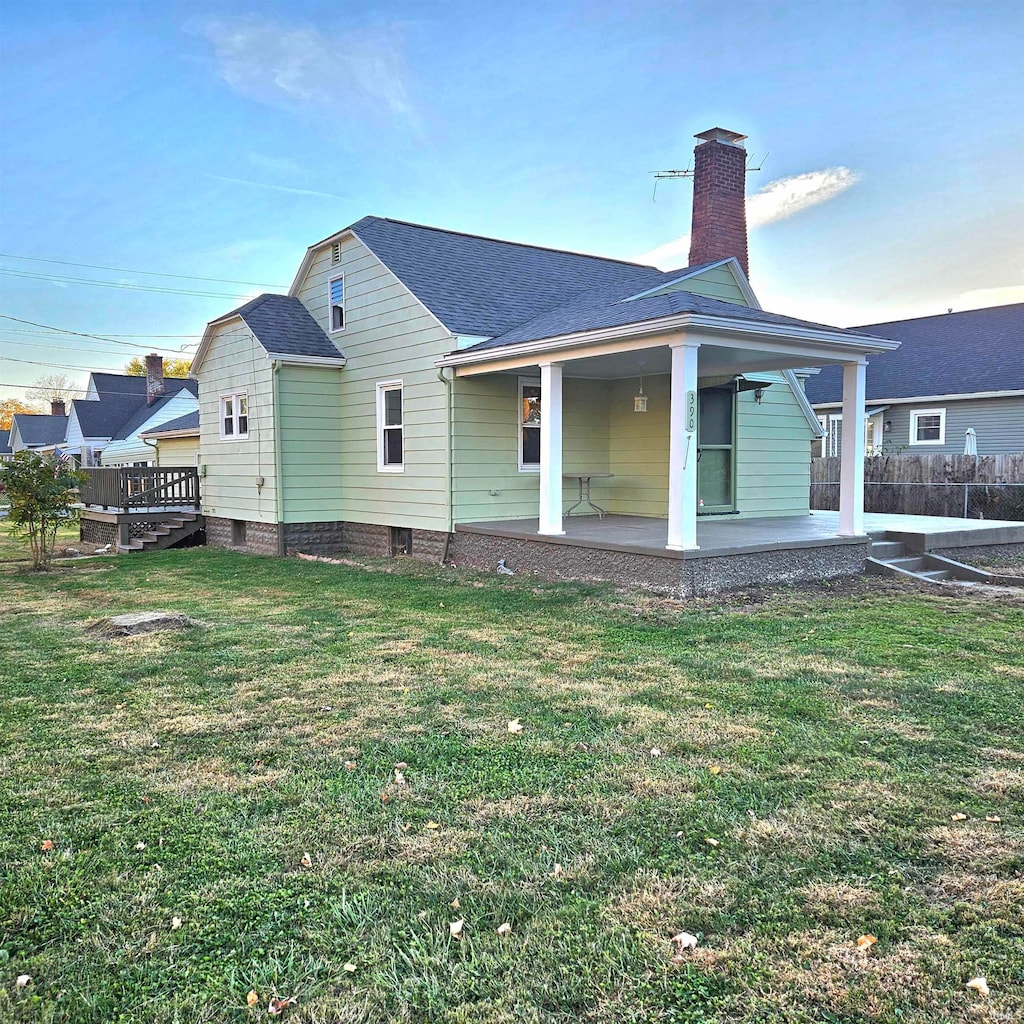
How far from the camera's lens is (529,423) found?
37.6ft

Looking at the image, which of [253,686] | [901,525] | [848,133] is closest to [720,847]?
[253,686]

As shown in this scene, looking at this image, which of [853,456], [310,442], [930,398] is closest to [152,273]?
[310,442]

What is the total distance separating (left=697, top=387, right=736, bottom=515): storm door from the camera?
1159 centimetres

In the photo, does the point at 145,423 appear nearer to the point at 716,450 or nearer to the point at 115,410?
the point at 115,410

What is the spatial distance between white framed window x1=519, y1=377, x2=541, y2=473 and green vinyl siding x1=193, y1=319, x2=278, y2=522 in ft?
13.9

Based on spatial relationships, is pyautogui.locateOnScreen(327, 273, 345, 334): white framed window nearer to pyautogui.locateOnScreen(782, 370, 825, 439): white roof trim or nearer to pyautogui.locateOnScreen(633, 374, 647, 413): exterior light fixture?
pyautogui.locateOnScreen(633, 374, 647, 413): exterior light fixture

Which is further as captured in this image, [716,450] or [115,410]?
[115,410]

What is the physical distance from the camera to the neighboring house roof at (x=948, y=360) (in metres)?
19.8

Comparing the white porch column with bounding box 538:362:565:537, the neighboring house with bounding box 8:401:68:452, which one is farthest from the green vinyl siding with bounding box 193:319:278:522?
the neighboring house with bounding box 8:401:68:452

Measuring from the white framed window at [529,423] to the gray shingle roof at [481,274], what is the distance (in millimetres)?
930

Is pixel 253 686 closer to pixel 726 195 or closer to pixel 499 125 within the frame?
pixel 726 195

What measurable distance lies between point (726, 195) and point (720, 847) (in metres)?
12.7

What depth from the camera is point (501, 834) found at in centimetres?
295

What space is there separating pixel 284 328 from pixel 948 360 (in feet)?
59.8
